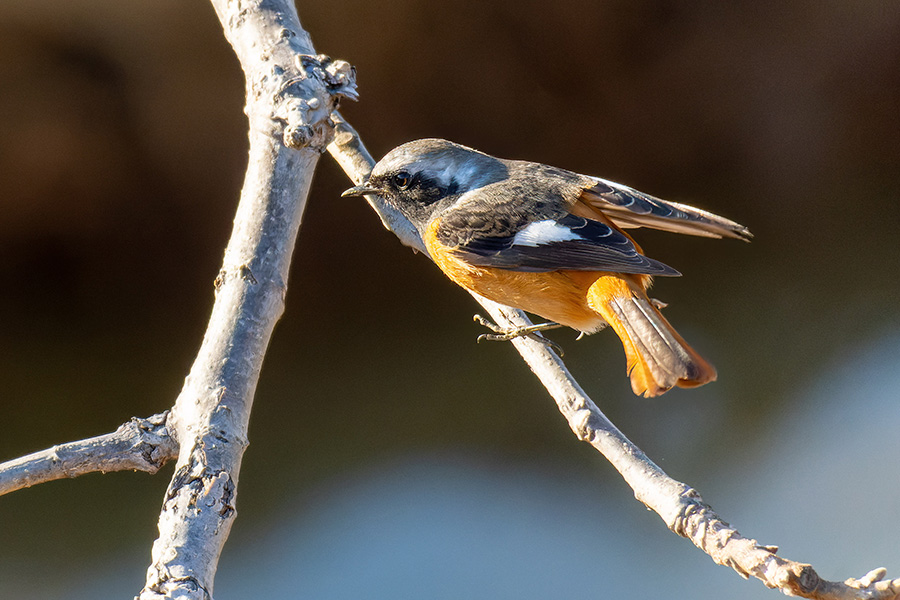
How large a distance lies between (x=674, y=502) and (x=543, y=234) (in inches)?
32.4

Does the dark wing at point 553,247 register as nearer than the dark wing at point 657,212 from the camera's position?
Yes

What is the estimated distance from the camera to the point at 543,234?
6.44ft

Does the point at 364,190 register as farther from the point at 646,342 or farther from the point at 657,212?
the point at 646,342

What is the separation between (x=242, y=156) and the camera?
334cm

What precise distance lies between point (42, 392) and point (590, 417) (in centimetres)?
274

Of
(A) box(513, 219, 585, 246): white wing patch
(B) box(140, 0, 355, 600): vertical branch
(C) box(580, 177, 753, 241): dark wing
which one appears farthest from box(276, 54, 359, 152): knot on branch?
(C) box(580, 177, 753, 241): dark wing

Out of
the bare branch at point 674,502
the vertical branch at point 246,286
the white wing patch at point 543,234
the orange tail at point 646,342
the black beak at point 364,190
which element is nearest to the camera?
the bare branch at point 674,502

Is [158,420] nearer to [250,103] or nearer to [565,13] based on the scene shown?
[250,103]

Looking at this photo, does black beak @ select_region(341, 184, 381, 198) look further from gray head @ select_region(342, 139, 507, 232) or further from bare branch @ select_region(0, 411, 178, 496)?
bare branch @ select_region(0, 411, 178, 496)

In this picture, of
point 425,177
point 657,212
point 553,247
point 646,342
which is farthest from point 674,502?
point 425,177

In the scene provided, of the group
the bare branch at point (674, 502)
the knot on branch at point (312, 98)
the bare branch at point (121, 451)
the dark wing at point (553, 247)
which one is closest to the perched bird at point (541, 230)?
the dark wing at point (553, 247)

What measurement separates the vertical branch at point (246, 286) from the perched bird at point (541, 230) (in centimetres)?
31

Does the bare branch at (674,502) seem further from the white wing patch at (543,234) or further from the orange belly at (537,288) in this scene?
the white wing patch at (543,234)

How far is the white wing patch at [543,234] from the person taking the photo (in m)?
1.93
